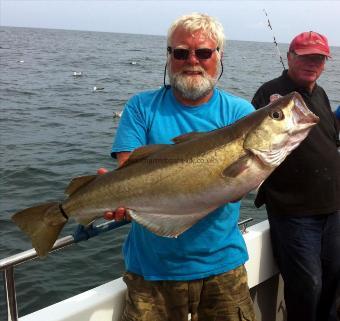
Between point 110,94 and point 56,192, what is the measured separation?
17461 mm

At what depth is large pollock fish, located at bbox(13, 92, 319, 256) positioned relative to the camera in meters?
2.77

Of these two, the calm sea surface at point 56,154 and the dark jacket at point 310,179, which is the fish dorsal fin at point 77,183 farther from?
the calm sea surface at point 56,154

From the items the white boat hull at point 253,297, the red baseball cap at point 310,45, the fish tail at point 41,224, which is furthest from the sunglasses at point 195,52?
the white boat hull at point 253,297

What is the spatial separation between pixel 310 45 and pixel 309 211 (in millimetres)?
1554

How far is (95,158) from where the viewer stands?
14.3 m

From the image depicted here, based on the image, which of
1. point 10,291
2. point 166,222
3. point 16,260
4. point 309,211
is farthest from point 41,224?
point 309,211

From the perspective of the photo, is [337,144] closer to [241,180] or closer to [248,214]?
[241,180]

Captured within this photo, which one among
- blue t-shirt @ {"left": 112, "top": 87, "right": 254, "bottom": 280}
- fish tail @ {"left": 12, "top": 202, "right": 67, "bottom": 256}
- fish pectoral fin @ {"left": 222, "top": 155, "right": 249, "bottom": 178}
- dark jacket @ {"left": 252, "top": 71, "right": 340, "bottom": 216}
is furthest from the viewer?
dark jacket @ {"left": 252, "top": 71, "right": 340, "bottom": 216}

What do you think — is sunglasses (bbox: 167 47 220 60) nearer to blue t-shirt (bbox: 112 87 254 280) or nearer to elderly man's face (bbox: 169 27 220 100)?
elderly man's face (bbox: 169 27 220 100)

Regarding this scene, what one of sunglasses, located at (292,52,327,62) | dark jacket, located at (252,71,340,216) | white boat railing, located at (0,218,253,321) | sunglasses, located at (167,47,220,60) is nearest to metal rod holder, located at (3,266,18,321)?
white boat railing, located at (0,218,253,321)

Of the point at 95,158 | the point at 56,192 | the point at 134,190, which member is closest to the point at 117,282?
the point at 134,190

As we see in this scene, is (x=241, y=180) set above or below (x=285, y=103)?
below

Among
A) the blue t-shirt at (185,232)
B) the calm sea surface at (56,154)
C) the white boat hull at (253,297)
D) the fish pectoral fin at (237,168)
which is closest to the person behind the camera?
the fish pectoral fin at (237,168)

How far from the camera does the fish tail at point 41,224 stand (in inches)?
116
